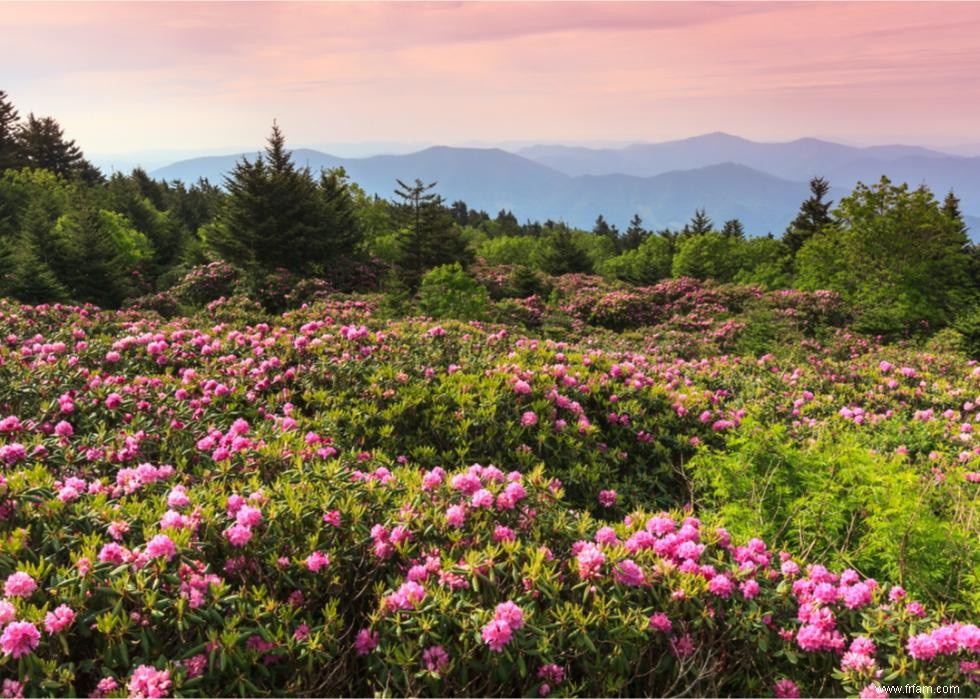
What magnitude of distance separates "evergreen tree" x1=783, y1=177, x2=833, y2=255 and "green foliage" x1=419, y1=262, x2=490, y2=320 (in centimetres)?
4754

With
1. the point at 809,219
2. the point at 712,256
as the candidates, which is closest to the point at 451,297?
the point at 712,256

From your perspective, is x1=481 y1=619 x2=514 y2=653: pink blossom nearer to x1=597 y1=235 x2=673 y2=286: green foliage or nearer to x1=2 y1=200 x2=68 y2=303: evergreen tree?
x1=2 y1=200 x2=68 y2=303: evergreen tree

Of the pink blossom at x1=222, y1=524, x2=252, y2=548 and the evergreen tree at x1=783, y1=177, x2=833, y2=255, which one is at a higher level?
the evergreen tree at x1=783, y1=177, x2=833, y2=255

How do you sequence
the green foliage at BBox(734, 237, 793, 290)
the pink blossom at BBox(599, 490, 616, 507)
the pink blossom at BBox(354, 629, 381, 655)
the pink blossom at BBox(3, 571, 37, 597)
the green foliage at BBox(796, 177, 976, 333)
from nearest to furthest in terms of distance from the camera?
the pink blossom at BBox(3, 571, 37, 597) < the pink blossom at BBox(354, 629, 381, 655) < the pink blossom at BBox(599, 490, 616, 507) < the green foliage at BBox(796, 177, 976, 333) < the green foliage at BBox(734, 237, 793, 290)

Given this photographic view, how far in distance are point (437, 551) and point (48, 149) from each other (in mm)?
68958

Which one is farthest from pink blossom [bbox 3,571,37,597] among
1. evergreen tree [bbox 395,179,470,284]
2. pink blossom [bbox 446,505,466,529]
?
evergreen tree [bbox 395,179,470,284]

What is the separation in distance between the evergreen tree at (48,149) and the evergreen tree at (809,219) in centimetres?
6817

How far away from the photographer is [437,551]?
304 centimetres

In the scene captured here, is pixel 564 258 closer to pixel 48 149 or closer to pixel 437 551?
pixel 437 551

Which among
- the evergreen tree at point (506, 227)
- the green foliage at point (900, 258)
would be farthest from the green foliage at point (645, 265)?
the evergreen tree at point (506, 227)

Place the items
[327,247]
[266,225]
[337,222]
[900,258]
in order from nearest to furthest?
1. [266,225]
2. [327,247]
3. [900,258]
4. [337,222]

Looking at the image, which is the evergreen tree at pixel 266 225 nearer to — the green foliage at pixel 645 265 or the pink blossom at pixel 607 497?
the green foliage at pixel 645 265

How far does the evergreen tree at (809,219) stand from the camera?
56.0 meters

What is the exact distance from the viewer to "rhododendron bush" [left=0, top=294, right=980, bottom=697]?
2.47 m
